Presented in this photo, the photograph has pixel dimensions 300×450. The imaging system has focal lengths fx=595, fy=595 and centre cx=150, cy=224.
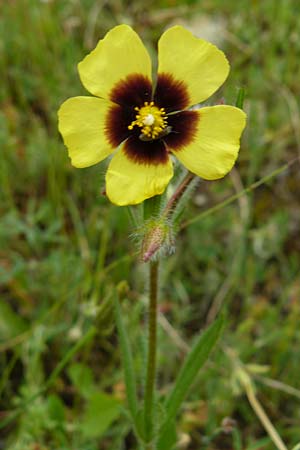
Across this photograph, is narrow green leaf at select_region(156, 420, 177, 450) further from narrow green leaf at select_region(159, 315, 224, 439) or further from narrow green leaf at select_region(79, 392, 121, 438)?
narrow green leaf at select_region(79, 392, 121, 438)

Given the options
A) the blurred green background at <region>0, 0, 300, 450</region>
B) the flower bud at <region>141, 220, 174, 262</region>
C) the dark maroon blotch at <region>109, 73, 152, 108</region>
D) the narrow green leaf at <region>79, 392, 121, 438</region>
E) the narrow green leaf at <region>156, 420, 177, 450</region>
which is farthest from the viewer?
the blurred green background at <region>0, 0, 300, 450</region>

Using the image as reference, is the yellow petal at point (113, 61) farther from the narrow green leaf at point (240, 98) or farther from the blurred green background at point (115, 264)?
the blurred green background at point (115, 264)

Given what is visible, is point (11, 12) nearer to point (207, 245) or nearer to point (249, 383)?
point (207, 245)

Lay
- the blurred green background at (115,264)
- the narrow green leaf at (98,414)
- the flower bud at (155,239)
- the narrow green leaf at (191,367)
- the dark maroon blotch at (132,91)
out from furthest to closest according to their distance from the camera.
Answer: the blurred green background at (115,264)
the narrow green leaf at (98,414)
the narrow green leaf at (191,367)
the dark maroon blotch at (132,91)
the flower bud at (155,239)

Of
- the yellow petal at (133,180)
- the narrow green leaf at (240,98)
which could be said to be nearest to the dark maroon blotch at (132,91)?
the yellow petal at (133,180)

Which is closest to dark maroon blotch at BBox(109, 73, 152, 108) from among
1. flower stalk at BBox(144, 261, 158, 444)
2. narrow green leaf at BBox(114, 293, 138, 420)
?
flower stalk at BBox(144, 261, 158, 444)

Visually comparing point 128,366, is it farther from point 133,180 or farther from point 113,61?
point 113,61

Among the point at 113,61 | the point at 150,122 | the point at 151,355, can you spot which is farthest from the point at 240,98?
the point at 151,355
